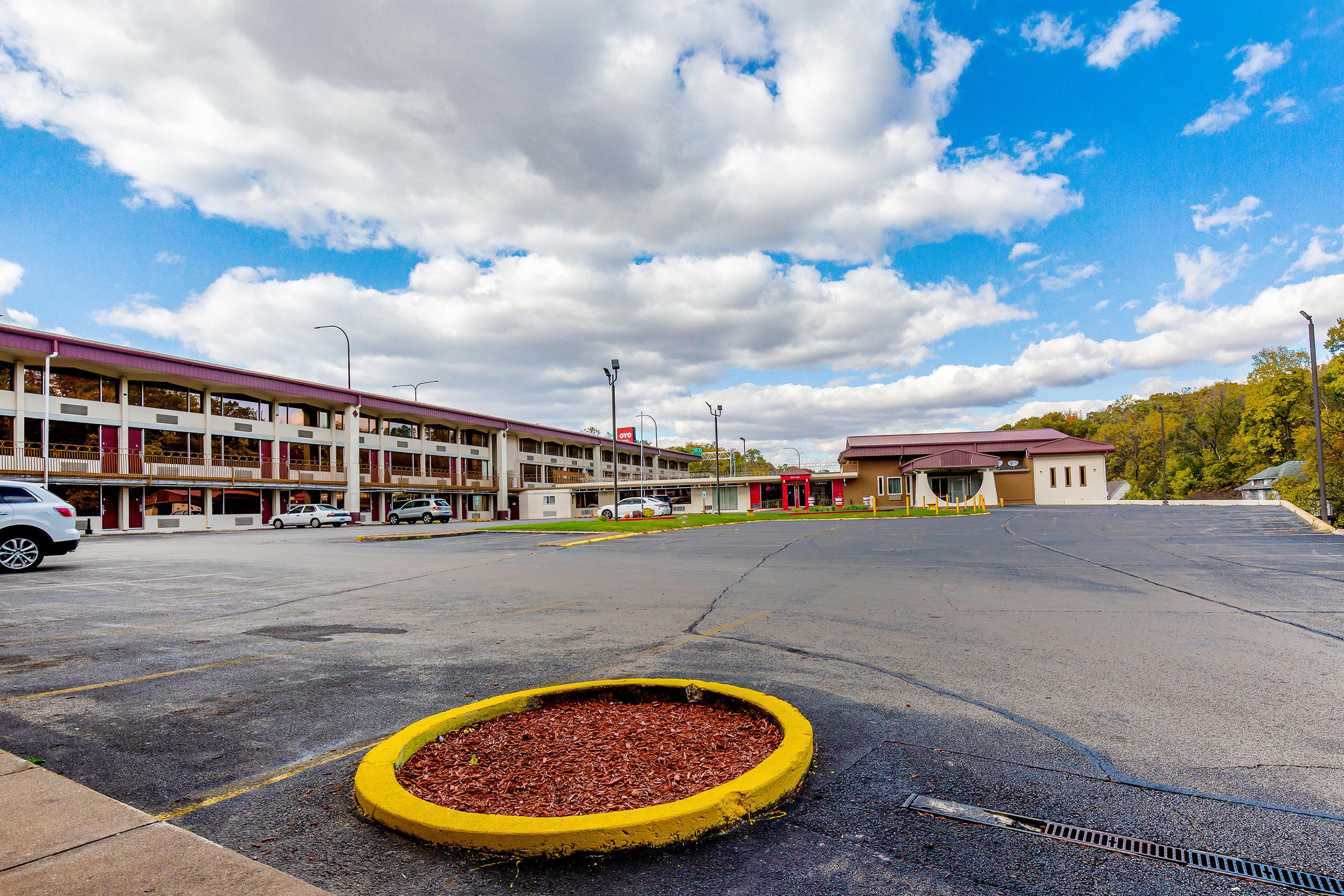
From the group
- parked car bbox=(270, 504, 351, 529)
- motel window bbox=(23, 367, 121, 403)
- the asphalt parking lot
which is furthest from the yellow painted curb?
parked car bbox=(270, 504, 351, 529)

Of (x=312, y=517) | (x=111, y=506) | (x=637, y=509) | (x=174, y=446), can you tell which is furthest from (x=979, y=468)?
(x=111, y=506)

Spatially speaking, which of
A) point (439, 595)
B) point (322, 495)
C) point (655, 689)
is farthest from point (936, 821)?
point (322, 495)

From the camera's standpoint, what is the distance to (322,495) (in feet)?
169

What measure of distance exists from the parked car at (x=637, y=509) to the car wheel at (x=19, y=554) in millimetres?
35582

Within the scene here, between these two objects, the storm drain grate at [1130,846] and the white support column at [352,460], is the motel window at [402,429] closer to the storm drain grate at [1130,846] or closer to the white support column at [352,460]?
the white support column at [352,460]

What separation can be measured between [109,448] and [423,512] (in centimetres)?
1771

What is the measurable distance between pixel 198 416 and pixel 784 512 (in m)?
38.4

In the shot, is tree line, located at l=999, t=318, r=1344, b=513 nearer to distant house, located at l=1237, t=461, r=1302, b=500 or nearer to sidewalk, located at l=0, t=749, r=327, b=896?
distant house, located at l=1237, t=461, r=1302, b=500

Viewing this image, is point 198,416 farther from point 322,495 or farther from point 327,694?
point 327,694

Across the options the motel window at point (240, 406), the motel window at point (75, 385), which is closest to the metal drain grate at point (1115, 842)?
the motel window at point (75, 385)

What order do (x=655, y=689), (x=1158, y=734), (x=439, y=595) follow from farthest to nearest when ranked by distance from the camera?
(x=439, y=595) → (x=655, y=689) → (x=1158, y=734)

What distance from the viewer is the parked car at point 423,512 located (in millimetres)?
49438

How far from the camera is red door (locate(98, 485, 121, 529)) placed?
124 ft

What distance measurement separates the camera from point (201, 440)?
43719 mm
